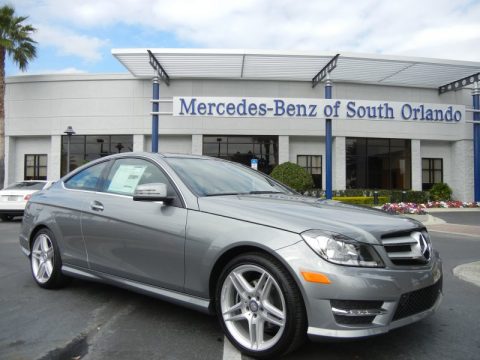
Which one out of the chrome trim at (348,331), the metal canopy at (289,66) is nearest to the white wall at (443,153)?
the metal canopy at (289,66)

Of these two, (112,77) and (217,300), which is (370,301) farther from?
(112,77)

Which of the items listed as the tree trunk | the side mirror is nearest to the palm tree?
the tree trunk

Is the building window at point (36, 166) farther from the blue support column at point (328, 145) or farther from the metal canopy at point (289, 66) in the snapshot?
the blue support column at point (328, 145)

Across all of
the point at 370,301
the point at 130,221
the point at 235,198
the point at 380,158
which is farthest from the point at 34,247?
the point at 380,158

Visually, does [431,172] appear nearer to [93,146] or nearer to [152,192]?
[93,146]

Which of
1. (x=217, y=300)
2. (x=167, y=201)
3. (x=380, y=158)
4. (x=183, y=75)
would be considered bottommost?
(x=217, y=300)

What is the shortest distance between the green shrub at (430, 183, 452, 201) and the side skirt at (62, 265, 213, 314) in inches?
983

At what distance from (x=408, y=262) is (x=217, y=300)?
1.37m

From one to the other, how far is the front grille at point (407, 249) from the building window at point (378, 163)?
22.9m

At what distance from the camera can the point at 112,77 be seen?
24328 millimetres

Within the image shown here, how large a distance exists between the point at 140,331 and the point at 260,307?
1177mm

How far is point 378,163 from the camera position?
2595 cm

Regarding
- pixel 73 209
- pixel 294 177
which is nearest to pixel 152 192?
pixel 73 209

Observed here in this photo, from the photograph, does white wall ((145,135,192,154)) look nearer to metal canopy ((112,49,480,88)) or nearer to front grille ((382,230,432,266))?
metal canopy ((112,49,480,88))
